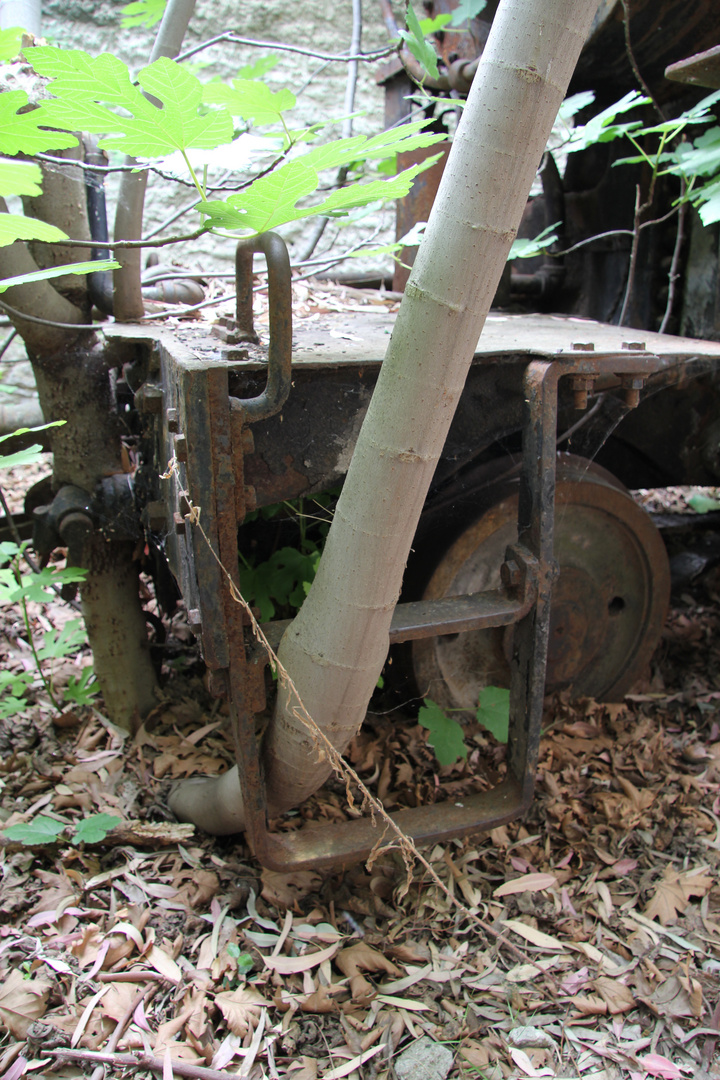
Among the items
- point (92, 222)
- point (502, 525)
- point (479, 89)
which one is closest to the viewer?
point (479, 89)

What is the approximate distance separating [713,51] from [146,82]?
1.75 meters

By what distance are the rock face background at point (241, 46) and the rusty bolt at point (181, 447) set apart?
468 centimetres

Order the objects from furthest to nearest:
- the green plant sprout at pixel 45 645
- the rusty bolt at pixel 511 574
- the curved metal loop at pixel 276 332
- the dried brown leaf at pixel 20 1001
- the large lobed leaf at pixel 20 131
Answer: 1. the green plant sprout at pixel 45 645
2. the rusty bolt at pixel 511 574
3. the dried brown leaf at pixel 20 1001
4. the curved metal loop at pixel 276 332
5. the large lobed leaf at pixel 20 131

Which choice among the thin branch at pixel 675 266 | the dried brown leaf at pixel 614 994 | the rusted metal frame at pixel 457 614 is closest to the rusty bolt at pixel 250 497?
the rusted metal frame at pixel 457 614

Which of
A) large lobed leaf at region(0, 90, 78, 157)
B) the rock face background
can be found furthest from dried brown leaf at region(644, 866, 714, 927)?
the rock face background

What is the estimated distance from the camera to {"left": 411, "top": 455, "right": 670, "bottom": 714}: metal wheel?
231 cm

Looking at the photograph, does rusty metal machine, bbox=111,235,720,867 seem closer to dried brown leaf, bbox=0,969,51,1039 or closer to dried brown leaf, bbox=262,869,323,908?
dried brown leaf, bbox=262,869,323,908

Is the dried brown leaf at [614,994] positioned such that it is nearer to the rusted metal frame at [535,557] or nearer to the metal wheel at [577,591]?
the rusted metal frame at [535,557]

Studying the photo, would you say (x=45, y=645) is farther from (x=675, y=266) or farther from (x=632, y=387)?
(x=675, y=266)

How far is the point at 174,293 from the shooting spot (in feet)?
9.18

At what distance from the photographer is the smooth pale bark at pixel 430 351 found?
4.11ft

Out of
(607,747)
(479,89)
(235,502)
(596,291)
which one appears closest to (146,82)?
(479,89)

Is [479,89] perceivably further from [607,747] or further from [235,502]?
[607,747]

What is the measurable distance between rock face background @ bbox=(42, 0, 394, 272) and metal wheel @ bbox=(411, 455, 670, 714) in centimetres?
392
